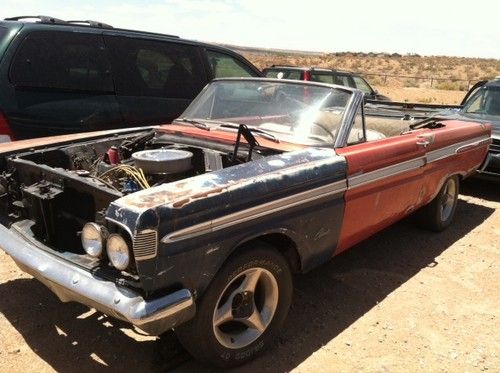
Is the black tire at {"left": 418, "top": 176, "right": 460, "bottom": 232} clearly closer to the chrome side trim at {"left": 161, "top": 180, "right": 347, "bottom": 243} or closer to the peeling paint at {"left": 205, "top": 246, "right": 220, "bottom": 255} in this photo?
the chrome side trim at {"left": 161, "top": 180, "right": 347, "bottom": 243}

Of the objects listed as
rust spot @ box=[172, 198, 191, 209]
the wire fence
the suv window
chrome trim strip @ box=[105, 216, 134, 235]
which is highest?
rust spot @ box=[172, 198, 191, 209]

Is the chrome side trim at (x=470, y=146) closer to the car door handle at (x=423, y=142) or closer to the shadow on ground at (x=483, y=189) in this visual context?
the car door handle at (x=423, y=142)

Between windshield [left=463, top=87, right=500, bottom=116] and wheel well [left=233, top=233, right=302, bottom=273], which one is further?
windshield [left=463, top=87, right=500, bottom=116]

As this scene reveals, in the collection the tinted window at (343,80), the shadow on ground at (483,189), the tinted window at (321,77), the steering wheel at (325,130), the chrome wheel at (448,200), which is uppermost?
the steering wheel at (325,130)

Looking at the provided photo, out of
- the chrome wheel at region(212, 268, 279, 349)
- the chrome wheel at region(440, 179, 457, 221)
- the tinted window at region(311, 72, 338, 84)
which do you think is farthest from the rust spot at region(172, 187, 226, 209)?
the tinted window at region(311, 72, 338, 84)

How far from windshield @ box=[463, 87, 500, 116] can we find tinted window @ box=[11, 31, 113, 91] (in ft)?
17.6

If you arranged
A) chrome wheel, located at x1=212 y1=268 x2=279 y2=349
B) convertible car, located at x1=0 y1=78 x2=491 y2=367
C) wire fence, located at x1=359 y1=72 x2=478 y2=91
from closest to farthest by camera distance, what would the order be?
convertible car, located at x1=0 y1=78 x2=491 y2=367 → chrome wheel, located at x1=212 y1=268 x2=279 y2=349 → wire fence, located at x1=359 y1=72 x2=478 y2=91

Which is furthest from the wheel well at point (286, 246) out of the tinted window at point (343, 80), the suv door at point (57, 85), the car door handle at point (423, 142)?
the tinted window at point (343, 80)

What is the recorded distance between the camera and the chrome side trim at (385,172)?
3334 millimetres

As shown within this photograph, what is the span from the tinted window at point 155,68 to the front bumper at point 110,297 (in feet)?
10.1

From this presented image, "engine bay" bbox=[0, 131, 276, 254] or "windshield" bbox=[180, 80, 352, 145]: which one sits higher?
"windshield" bbox=[180, 80, 352, 145]

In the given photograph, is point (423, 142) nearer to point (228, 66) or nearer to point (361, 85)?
point (228, 66)

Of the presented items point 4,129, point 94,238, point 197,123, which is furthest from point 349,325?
point 4,129

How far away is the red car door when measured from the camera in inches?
132
